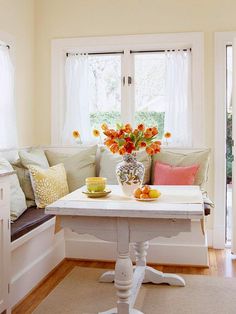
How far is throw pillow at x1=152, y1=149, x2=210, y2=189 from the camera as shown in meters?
3.78

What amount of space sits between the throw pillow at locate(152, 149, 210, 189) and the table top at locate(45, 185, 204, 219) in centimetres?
115

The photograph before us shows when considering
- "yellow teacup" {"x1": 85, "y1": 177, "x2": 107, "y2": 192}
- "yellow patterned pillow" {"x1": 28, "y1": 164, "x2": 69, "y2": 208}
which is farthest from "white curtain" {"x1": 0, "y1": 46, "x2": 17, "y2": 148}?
"yellow teacup" {"x1": 85, "y1": 177, "x2": 107, "y2": 192}

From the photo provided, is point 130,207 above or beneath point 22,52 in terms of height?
beneath

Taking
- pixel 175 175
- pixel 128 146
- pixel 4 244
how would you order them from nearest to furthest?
pixel 4 244 < pixel 128 146 < pixel 175 175

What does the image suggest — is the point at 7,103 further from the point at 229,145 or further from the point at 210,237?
the point at 210,237

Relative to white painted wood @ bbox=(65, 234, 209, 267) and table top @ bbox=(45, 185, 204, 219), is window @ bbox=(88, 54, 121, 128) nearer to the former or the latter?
white painted wood @ bbox=(65, 234, 209, 267)

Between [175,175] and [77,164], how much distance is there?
99cm

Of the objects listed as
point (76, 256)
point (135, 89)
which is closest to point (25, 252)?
point (76, 256)

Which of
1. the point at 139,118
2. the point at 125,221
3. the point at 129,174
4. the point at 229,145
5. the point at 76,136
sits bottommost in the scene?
the point at 125,221

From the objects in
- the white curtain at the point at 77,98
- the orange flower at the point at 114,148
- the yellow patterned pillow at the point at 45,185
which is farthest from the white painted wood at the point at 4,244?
the white curtain at the point at 77,98

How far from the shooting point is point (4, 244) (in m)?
2.47

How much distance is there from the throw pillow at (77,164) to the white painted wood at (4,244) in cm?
148

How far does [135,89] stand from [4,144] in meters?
1.49

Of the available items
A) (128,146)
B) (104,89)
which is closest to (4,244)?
(128,146)
